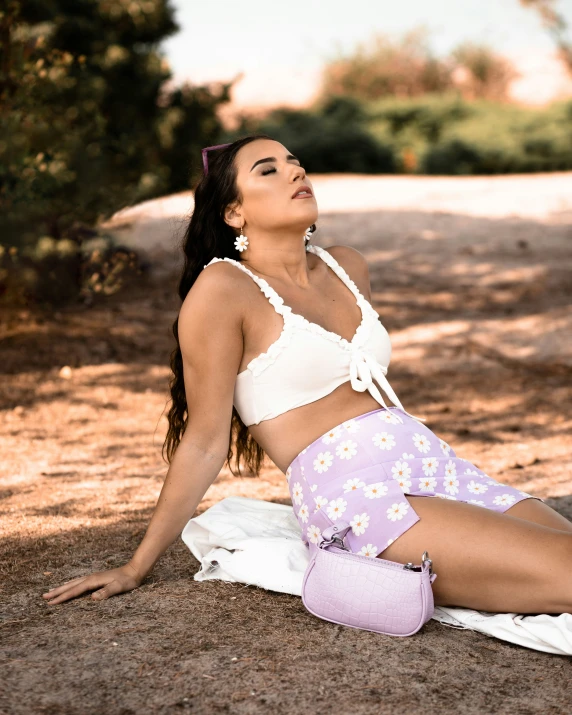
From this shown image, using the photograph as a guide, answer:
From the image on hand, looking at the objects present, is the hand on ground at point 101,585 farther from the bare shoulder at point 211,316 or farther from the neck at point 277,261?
the neck at point 277,261

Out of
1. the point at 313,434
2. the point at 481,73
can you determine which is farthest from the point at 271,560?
the point at 481,73

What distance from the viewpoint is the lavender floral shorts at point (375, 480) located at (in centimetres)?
275

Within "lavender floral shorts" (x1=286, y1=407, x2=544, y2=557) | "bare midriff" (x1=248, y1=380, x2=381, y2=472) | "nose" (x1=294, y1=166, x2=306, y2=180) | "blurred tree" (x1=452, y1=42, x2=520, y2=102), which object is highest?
"blurred tree" (x1=452, y1=42, x2=520, y2=102)

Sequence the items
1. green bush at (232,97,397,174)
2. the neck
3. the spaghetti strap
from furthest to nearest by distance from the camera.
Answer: green bush at (232,97,397,174) → the neck → the spaghetti strap

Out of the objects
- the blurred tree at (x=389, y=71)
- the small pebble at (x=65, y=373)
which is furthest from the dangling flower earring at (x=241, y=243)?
the blurred tree at (x=389, y=71)

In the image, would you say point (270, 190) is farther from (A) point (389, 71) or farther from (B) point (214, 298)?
(A) point (389, 71)

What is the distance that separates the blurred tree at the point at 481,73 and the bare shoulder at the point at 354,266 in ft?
96.5

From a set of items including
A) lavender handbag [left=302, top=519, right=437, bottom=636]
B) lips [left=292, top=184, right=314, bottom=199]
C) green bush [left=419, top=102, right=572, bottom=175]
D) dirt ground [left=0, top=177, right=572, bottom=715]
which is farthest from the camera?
green bush [left=419, top=102, right=572, bottom=175]

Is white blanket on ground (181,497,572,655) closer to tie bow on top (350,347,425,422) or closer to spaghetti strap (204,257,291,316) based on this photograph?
tie bow on top (350,347,425,422)

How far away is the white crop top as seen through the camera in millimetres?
2930

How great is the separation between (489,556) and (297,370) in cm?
83

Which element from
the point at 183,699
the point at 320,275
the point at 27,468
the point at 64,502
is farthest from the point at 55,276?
the point at 183,699

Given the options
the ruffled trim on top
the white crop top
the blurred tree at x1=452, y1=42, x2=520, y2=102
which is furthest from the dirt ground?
the blurred tree at x1=452, y1=42, x2=520, y2=102

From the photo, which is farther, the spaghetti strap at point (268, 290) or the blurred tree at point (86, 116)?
the blurred tree at point (86, 116)
